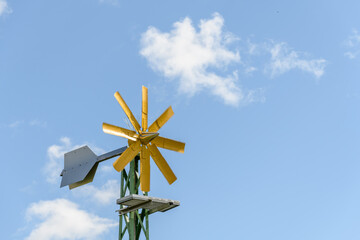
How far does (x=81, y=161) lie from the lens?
67.5 feet

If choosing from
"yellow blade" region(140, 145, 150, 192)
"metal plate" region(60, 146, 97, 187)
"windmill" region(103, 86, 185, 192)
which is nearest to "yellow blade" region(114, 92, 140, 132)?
"windmill" region(103, 86, 185, 192)

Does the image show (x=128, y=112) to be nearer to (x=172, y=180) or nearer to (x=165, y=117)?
(x=165, y=117)

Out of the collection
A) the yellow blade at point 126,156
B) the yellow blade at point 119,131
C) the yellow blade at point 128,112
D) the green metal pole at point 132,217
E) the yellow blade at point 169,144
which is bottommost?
the green metal pole at point 132,217

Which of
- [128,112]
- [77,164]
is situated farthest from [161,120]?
[77,164]

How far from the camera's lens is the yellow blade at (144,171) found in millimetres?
18000

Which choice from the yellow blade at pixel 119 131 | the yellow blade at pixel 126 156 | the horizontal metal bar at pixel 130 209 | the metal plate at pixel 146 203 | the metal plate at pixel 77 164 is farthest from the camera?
the metal plate at pixel 77 164

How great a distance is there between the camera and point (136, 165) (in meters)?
18.9

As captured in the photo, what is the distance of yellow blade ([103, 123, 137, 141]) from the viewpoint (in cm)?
1778

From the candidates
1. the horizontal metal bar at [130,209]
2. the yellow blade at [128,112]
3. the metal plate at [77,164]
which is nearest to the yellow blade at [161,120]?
the yellow blade at [128,112]

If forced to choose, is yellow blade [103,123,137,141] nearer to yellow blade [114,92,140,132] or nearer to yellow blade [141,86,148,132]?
yellow blade [114,92,140,132]

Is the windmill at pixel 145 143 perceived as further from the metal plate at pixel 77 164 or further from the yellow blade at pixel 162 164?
the metal plate at pixel 77 164

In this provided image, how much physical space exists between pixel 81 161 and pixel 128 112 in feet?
11.3

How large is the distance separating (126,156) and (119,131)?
2.99 feet

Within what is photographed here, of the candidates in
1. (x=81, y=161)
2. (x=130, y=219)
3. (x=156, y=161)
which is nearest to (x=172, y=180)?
(x=156, y=161)
